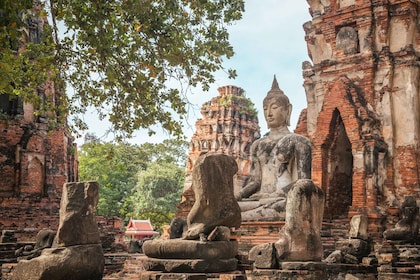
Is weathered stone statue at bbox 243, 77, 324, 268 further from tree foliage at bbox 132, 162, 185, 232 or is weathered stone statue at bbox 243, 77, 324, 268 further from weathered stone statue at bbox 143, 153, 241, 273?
tree foliage at bbox 132, 162, 185, 232

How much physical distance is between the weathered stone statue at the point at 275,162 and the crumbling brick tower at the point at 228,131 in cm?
1948

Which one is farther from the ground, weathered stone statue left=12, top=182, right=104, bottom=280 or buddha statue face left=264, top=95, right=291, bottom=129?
buddha statue face left=264, top=95, right=291, bottom=129

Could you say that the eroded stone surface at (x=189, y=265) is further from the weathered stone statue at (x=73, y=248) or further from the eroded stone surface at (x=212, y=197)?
the weathered stone statue at (x=73, y=248)

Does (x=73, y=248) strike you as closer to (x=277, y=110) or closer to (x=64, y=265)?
(x=64, y=265)

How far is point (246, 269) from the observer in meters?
6.54

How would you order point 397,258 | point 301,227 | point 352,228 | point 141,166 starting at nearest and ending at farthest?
point 301,227, point 397,258, point 352,228, point 141,166

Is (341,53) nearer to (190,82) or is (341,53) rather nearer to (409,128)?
(409,128)

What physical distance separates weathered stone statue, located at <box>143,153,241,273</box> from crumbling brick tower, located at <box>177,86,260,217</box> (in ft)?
81.7

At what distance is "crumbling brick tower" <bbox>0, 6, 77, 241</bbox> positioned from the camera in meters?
15.3

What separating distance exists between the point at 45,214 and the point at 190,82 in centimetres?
879

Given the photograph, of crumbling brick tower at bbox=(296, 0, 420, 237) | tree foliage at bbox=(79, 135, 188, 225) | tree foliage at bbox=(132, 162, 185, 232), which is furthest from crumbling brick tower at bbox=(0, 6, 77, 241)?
tree foliage at bbox=(132, 162, 185, 232)

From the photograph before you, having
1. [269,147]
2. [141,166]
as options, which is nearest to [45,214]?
[269,147]

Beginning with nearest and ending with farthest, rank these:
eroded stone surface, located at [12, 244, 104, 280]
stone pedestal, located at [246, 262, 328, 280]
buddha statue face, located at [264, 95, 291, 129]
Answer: eroded stone surface, located at [12, 244, 104, 280] → stone pedestal, located at [246, 262, 328, 280] → buddha statue face, located at [264, 95, 291, 129]

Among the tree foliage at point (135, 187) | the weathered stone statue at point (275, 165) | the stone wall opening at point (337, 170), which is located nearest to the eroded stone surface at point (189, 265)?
the weathered stone statue at point (275, 165)
